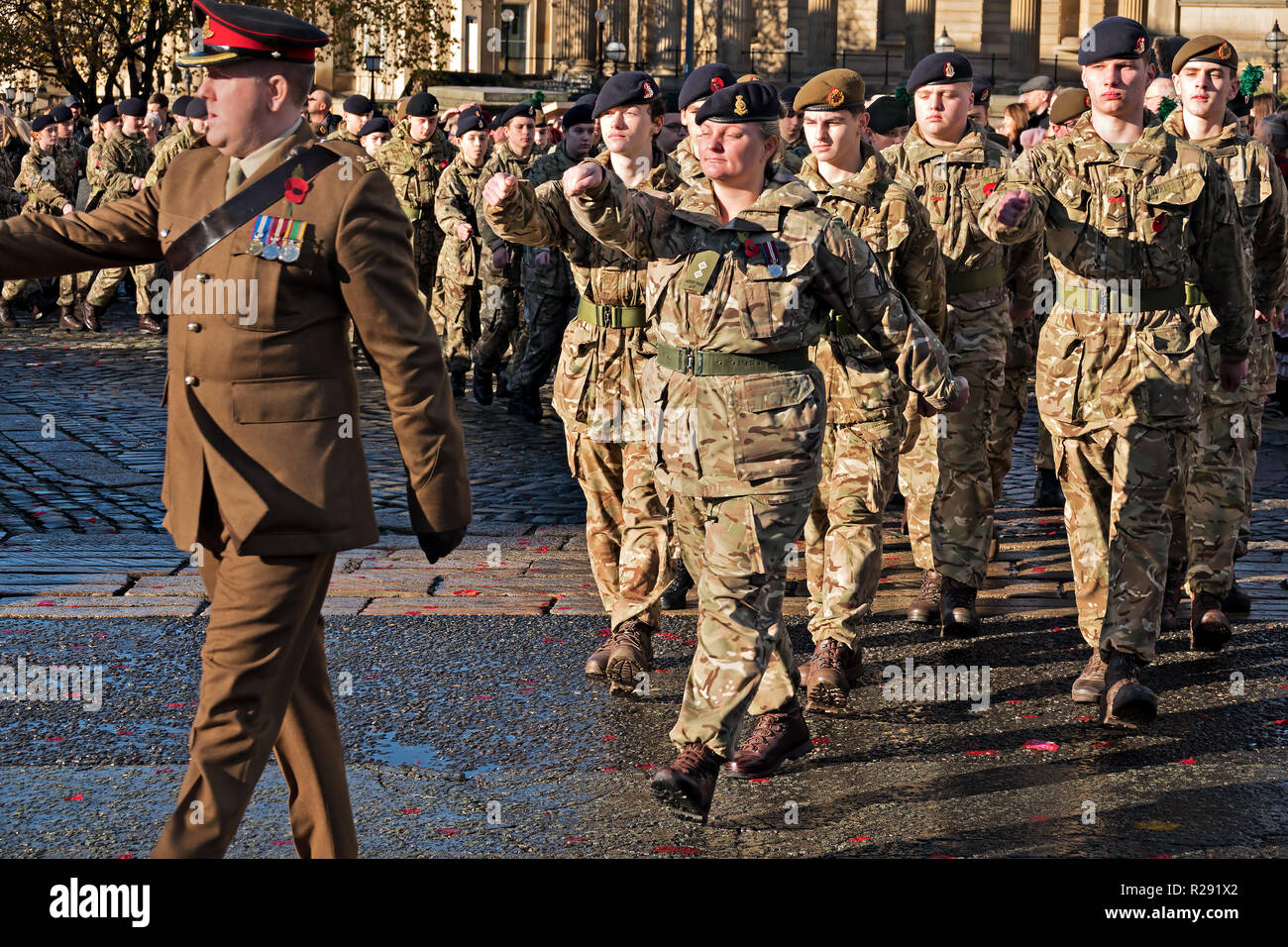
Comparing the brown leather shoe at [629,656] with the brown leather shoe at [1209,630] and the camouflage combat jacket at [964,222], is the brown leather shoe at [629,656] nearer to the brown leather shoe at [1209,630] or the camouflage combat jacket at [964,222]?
the camouflage combat jacket at [964,222]

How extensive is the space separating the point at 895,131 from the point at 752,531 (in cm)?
485

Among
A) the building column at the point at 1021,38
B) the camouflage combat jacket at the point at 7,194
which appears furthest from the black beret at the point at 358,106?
the building column at the point at 1021,38

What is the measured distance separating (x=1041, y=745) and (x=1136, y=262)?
168 cm

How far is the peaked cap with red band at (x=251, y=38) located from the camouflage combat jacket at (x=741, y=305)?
3.90 ft

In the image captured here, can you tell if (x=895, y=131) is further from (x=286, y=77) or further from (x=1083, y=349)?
(x=286, y=77)

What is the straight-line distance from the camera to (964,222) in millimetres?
7789

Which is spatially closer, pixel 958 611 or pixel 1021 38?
pixel 958 611

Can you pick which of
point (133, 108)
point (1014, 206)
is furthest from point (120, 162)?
point (1014, 206)

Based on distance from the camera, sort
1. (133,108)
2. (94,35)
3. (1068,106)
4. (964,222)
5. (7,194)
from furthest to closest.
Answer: (94,35) → (133,108) → (7,194) → (1068,106) → (964,222)

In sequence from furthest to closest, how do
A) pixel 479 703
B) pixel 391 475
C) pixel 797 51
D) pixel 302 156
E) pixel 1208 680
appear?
pixel 797 51 → pixel 391 475 → pixel 1208 680 → pixel 479 703 → pixel 302 156

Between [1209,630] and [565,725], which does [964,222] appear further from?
[565,725]

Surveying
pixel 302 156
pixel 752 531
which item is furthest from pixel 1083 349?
pixel 302 156

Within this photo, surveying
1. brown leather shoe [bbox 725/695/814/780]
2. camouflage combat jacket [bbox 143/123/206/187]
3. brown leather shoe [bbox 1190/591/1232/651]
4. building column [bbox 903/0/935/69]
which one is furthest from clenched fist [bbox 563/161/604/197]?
A: building column [bbox 903/0/935/69]
